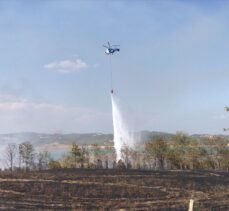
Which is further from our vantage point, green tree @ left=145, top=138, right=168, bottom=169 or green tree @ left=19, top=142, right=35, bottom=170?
green tree @ left=145, top=138, right=168, bottom=169

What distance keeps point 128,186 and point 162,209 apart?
1023 cm

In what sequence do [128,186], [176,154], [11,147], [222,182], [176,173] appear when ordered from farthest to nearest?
[11,147]
[176,154]
[176,173]
[222,182]
[128,186]

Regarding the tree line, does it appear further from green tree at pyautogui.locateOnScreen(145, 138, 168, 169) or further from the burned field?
the burned field

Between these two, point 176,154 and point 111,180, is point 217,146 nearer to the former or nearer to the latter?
point 176,154

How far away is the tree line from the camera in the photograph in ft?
279

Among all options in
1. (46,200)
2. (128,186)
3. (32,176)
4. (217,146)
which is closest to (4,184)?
(32,176)

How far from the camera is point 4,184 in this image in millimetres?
42312

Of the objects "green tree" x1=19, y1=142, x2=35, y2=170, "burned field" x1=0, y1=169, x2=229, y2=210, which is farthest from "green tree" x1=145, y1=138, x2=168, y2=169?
"burned field" x1=0, y1=169, x2=229, y2=210

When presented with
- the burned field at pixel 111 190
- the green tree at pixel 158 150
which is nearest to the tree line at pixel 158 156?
the green tree at pixel 158 150

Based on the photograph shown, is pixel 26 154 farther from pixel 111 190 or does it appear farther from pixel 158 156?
pixel 111 190

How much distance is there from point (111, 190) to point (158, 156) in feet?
161

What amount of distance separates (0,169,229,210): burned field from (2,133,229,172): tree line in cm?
3318

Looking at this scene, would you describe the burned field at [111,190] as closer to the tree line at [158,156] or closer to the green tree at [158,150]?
the tree line at [158,156]

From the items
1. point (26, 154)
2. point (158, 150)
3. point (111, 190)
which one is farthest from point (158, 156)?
point (111, 190)
